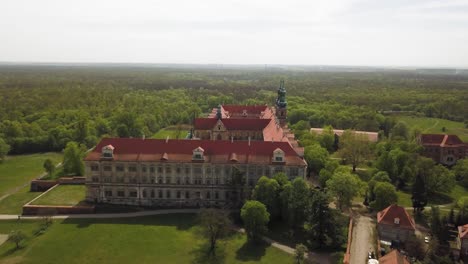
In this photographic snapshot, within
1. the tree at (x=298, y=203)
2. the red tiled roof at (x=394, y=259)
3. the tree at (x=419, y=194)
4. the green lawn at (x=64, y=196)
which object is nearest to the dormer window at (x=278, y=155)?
the tree at (x=298, y=203)

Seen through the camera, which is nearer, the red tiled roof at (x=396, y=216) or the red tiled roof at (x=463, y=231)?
the red tiled roof at (x=463, y=231)

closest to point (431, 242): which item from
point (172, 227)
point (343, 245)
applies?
point (343, 245)

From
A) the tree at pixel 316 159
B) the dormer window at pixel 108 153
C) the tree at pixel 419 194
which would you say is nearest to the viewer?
the tree at pixel 419 194

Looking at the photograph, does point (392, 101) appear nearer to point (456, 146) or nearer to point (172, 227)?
point (456, 146)

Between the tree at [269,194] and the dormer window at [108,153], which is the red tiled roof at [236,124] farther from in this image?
the tree at [269,194]

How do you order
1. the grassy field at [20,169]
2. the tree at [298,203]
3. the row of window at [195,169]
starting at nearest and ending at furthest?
the tree at [298,203] < the row of window at [195,169] < the grassy field at [20,169]

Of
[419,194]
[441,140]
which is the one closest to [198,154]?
[419,194]
